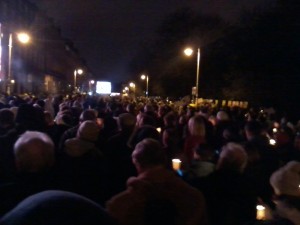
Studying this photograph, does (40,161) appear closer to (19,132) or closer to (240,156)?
(240,156)

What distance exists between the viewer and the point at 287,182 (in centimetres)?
538

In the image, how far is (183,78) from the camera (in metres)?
60.8

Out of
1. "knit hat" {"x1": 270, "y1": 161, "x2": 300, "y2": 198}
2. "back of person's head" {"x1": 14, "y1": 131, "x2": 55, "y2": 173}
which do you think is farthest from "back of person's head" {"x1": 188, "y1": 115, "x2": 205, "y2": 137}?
"back of person's head" {"x1": 14, "y1": 131, "x2": 55, "y2": 173}

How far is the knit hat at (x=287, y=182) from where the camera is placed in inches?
209

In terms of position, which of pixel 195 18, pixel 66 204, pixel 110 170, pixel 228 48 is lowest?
pixel 110 170

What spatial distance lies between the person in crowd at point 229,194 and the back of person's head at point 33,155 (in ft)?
5.31

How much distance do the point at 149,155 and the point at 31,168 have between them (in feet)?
2.95

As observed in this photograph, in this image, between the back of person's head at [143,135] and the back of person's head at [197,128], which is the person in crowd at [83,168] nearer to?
the back of person's head at [143,135]

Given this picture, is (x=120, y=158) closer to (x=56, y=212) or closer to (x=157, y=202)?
(x=157, y=202)

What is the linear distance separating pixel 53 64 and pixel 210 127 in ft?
330

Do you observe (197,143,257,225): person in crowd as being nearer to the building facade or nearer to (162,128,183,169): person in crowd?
(162,128,183,169): person in crowd

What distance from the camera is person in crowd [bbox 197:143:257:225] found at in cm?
586

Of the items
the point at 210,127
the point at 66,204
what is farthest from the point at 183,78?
the point at 66,204

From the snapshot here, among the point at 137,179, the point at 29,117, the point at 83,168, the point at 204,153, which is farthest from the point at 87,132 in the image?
the point at 137,179
